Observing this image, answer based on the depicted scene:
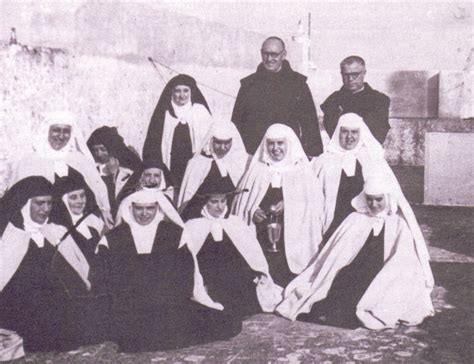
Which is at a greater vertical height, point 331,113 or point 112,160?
point 331,113

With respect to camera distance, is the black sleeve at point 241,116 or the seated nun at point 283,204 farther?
the black sleeve at point 241,116

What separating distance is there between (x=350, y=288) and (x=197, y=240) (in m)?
1.15

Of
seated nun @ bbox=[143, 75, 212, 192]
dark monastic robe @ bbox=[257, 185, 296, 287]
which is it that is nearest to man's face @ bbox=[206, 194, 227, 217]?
dark monastic robe @ bbox=[257, 185, 296, 287]

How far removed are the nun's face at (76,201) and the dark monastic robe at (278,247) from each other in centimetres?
148

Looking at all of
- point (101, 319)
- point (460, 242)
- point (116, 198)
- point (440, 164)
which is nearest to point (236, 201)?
point (116, 198)

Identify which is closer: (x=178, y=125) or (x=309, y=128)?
(x=178, y=125)

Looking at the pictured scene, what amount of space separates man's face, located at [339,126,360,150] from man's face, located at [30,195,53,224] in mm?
2490

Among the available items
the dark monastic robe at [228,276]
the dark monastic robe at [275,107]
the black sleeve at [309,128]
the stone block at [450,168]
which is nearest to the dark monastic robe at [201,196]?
the dark monastic robe at [228,276]

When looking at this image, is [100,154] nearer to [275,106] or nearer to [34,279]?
[275,106]

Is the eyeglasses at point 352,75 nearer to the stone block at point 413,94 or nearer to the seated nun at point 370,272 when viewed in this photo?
the seated nun at point 370,272

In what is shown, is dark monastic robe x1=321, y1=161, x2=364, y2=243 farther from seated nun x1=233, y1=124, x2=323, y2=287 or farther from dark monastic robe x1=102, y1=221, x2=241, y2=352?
dark monastic robe x1=102, y1=221, x2=241, y2=352

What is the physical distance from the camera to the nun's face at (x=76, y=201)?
535 centimetres

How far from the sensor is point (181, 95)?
21.9ft

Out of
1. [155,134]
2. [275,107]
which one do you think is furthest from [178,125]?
[275,107]
